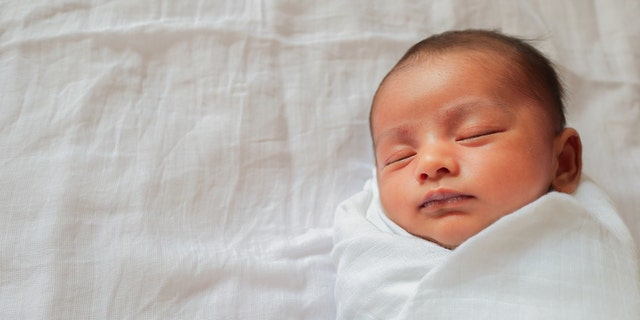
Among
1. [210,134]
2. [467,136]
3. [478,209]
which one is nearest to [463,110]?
[467,136]

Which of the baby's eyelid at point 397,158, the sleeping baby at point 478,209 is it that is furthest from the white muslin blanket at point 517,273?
the baby's eyelid at point 397,158

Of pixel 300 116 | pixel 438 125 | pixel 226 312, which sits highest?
pixel 438 125

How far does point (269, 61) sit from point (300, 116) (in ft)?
0.40

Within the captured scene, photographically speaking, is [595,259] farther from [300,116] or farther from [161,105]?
[161,105]

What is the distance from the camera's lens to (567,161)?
1029 mm

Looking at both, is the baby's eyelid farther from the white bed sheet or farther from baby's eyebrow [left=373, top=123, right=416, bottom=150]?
the white bed sheet

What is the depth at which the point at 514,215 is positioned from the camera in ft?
2.84

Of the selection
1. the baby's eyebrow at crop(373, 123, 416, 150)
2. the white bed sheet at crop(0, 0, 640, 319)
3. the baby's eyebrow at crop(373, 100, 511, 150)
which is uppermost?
the baby's eyebrow at crop(373, 100, 511, 150)

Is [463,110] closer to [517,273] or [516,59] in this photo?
[516,59]

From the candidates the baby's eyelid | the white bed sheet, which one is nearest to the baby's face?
the baby's eyelid

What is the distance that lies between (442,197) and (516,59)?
26 centimetres

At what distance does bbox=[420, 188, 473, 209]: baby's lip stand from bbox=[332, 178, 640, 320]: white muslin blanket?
0.18 feet

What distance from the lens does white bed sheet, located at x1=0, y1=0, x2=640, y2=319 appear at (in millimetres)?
1004

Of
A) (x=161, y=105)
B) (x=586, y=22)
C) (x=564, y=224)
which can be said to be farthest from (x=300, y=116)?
(x=586, y=22)
